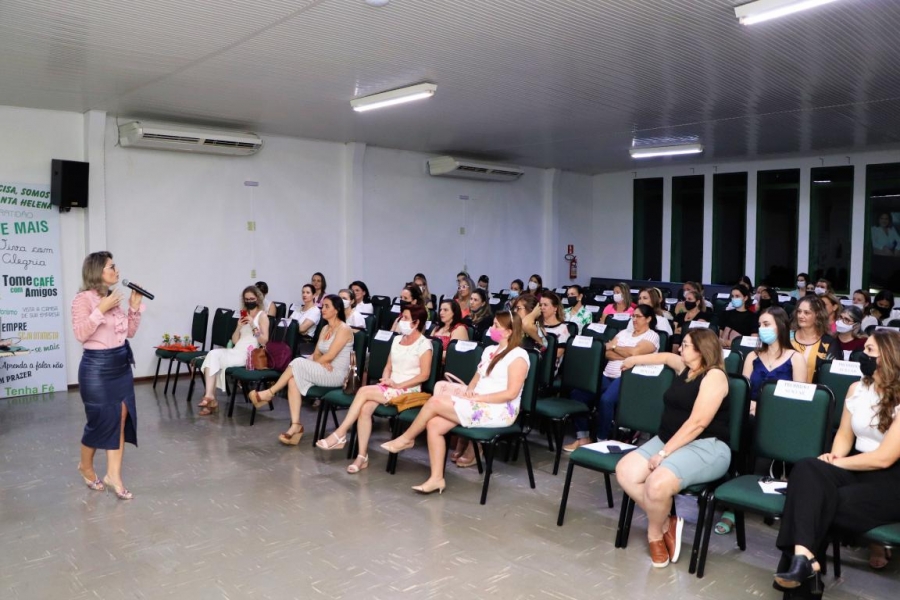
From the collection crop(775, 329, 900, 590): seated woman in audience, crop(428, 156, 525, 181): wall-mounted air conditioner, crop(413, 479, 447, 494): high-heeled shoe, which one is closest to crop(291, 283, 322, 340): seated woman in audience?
crop(413, 479, 447, 494): high-heeled shoe

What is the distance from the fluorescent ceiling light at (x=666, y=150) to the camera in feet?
35.2

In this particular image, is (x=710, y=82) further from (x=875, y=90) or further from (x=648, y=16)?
(x=648, y=16)

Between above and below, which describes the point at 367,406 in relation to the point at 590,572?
above

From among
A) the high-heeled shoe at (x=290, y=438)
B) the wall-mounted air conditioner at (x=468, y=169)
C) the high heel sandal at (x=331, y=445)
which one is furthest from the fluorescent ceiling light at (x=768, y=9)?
the wall-mounted air conditioner at (x=468, y=169)

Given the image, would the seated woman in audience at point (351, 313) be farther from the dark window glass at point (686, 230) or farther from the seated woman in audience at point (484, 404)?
the dark window glass at point (686, 230)

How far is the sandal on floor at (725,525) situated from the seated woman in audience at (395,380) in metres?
2.19

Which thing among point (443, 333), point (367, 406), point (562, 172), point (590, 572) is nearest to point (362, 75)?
point (443, 333)

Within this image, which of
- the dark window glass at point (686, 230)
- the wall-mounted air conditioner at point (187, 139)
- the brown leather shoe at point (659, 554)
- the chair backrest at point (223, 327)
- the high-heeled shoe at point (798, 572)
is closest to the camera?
the high-heeled shoe at point (798, 572)

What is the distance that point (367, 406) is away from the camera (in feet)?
17.0

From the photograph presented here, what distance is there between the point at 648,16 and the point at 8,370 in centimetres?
708

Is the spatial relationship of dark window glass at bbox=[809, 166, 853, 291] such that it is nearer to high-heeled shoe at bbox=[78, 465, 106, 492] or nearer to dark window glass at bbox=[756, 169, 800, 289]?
dark window glass at bbox=[756, 169, 800, 289]

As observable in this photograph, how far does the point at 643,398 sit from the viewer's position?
4.13m

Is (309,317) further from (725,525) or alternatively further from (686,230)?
(686,230)

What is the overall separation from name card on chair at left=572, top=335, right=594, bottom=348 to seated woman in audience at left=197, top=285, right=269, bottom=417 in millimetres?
2953
